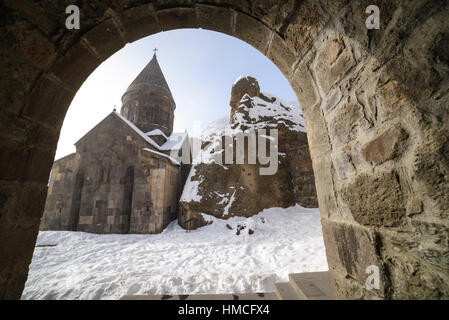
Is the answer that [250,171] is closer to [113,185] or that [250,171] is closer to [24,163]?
[113,185]

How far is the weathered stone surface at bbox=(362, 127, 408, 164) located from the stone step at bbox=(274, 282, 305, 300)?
1.85m

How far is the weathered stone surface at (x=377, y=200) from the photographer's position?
83 cm

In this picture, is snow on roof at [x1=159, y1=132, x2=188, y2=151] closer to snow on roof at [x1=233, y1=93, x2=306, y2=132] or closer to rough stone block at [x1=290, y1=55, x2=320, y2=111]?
snow on roof at [x1=233, y1=93, x2=306, y2=132]

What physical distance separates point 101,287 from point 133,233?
6358mm

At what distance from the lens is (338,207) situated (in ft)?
3.71

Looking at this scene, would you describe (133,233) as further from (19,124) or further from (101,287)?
(19,124)

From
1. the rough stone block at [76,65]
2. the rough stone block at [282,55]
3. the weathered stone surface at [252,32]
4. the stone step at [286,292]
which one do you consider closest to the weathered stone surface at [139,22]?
the rough stone block at [76,65]

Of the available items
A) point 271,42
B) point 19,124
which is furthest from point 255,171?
point 19,124

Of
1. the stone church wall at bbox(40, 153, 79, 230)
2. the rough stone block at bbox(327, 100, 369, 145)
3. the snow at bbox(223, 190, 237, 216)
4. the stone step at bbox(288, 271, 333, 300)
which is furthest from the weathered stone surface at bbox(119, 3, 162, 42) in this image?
the stone church wall at bbox(40, 153, 79, 230)

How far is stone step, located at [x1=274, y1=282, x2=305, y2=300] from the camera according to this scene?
2031 mm

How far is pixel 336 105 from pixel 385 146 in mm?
388

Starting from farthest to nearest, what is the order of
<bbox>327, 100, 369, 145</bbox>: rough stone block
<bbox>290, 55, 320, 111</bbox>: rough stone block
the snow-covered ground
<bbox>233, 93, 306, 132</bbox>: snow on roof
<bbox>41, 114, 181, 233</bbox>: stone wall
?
<bbox>233, 93, 306, 132</bbox>: snow on roof, <bbox>41, 114, 181, 233</bbox>: stone wall, the snow-covered ground, <bbox>290, 55, 320, 111</bbox>: rough stone block, <bbox>327, 100, 369, 145</bbox>: rough stone block

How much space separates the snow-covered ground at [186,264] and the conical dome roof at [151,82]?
12939 millimetres
